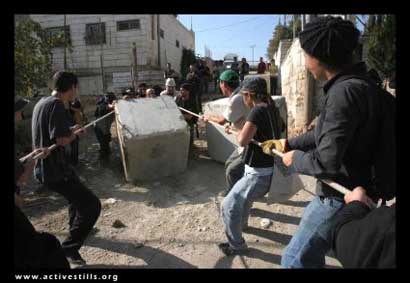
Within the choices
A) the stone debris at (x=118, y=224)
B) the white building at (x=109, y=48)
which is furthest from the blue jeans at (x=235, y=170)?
the white building at (x=109, y=48)

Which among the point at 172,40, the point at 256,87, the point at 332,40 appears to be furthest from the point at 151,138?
the point at 172,40

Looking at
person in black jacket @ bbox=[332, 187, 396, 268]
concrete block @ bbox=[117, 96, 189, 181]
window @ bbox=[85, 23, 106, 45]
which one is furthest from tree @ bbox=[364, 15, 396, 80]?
window @ bbox=[85, 23, 106, 45]

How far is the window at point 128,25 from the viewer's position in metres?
15.0

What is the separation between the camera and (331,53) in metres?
1.72

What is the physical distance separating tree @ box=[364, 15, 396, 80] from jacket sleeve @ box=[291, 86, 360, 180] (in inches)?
265

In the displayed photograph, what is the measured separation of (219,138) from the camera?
19.7 ft

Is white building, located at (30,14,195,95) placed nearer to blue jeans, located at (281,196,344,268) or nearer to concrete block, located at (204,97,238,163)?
concrete block, located at (204,97,238,163)

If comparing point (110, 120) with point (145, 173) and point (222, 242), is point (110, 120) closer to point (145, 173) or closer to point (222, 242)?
point (145, 173)

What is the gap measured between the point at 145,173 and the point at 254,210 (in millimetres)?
1912

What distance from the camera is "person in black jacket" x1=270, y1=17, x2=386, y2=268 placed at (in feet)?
5.23

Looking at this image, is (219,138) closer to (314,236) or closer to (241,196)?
(241,196)

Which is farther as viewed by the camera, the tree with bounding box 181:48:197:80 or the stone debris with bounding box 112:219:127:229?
the tree with bounding box 181:48:197:80

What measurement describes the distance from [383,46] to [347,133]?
734 cm

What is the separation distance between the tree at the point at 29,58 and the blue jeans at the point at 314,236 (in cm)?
635
